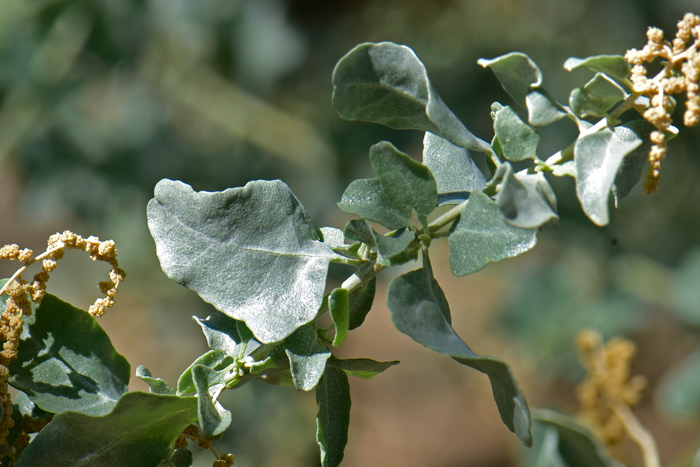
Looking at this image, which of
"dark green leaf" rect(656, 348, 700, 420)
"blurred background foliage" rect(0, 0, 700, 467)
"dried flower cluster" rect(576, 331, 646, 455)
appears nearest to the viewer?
"dried flower cluster" rect(576, 331, 646, 455)

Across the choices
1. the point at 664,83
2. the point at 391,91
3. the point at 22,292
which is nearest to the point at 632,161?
the point at 664,83

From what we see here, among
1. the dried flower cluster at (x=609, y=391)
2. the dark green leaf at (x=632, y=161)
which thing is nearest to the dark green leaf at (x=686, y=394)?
the dried flower cluster at (x=609, y=391)

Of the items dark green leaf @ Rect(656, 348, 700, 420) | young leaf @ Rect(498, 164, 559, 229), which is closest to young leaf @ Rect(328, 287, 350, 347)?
young leaf @ Rect(498, 164, 559, 229)

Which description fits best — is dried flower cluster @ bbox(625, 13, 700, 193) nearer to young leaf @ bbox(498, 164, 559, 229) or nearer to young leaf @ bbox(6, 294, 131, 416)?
young leaf @ bbox(498, 164, 559, 229)

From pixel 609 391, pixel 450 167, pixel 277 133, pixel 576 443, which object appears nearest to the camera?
pixel 450 167

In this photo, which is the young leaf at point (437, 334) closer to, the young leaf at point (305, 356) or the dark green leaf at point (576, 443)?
the young leaf at point (305, 356)

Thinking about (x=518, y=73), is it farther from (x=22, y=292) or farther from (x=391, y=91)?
(x=22, y=292)

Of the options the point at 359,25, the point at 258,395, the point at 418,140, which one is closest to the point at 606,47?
the point at 418,140
